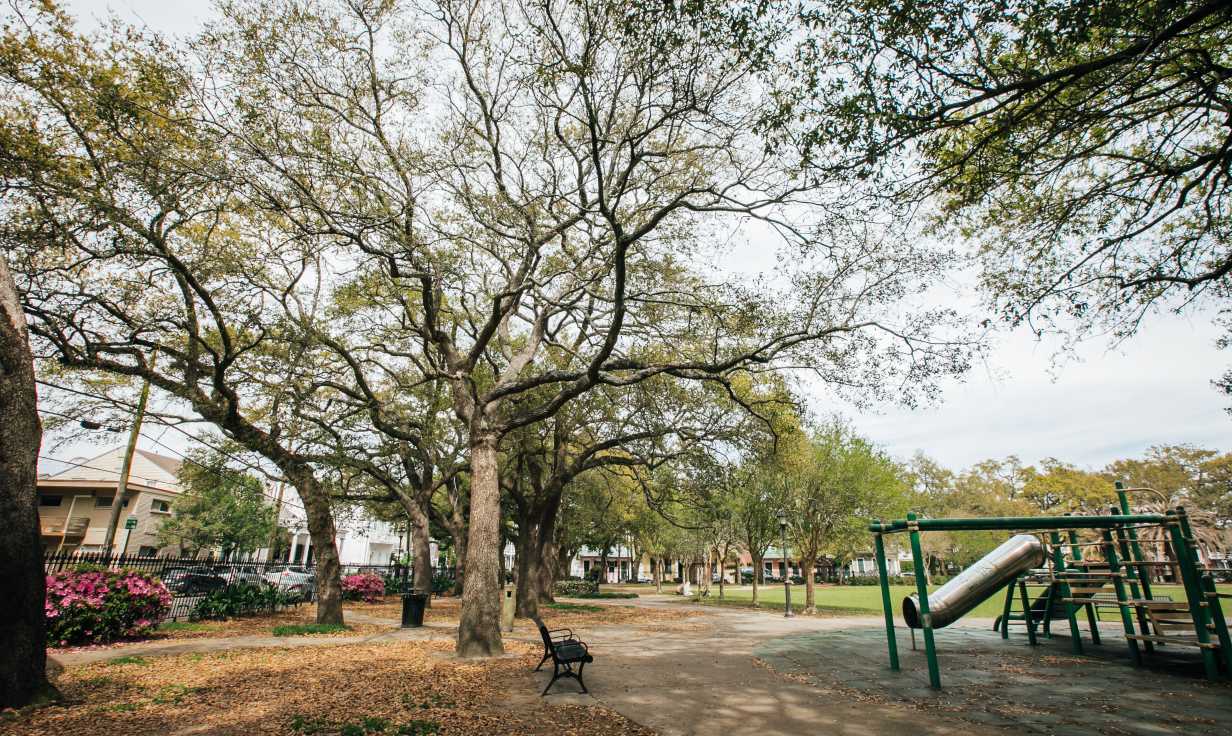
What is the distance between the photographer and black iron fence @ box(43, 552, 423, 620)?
14516mm

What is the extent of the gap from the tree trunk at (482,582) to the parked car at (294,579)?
15.1m

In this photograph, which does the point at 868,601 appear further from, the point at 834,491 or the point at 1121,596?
the point at 1121,596

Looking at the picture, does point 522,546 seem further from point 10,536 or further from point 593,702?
point 10,536

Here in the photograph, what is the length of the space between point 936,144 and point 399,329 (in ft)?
45.3

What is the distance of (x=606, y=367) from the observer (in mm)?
11133

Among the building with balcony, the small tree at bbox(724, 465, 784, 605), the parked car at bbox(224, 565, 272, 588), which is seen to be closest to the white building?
the building with balcony

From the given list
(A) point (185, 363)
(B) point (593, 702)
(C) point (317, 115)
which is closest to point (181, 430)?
(A) point (185, 363)

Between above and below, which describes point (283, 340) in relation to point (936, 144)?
below

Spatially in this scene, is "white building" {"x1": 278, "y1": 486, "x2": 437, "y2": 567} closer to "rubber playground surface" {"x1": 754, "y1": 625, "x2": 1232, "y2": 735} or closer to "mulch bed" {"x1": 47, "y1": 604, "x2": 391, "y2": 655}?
"mulch bed" {"x1": 47, "y1": 604, "x2": 391, "y2": 655}

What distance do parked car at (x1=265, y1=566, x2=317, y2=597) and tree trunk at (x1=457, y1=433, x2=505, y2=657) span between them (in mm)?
15092

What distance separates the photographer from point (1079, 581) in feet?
29.8

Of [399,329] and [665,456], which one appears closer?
[399,329]

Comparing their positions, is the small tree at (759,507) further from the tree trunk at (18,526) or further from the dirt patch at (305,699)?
the tree trunk at (18,526)

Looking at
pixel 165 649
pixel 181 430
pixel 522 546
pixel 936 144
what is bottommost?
pixel 165 649
